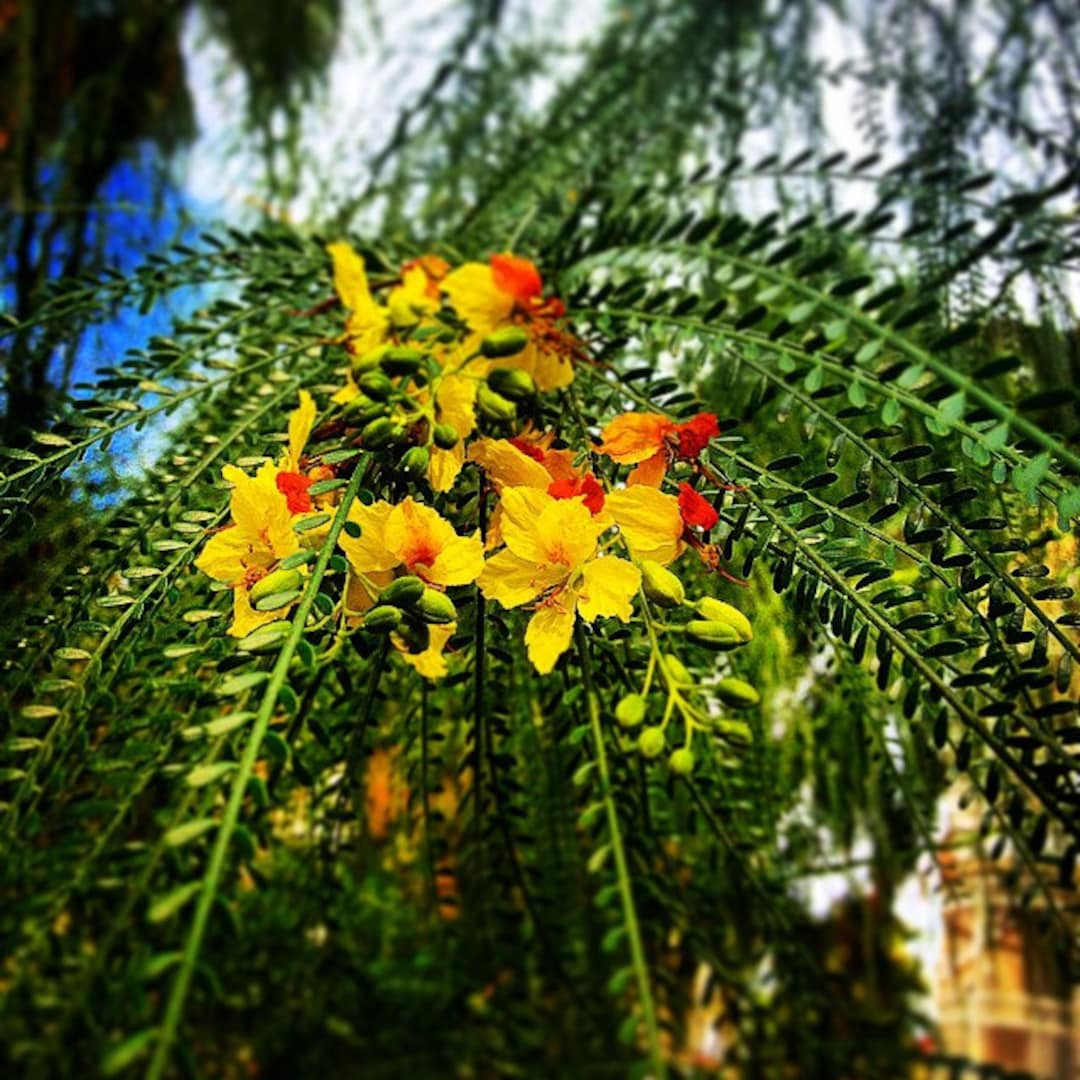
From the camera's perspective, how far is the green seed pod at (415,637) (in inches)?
13.2

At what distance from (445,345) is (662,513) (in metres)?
0.18

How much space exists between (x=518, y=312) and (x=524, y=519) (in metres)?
0.16

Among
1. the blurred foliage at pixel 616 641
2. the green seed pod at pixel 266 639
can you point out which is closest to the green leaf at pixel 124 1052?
the blurred foliage at pixel 616 641

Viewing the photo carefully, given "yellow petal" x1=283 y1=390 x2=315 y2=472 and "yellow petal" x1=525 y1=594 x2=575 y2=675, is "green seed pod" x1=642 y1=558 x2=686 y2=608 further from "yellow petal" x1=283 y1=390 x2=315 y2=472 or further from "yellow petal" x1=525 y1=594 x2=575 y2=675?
"yellow petal" x1=283 y1=390 x2=315 y2=472

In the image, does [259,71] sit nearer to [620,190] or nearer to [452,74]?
[452,74]

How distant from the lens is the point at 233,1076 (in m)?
0.83

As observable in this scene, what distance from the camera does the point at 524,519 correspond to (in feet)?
1.28

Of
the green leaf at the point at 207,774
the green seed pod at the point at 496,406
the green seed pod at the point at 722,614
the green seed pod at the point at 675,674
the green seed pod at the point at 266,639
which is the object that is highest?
the green seed pod at the point at 496,406

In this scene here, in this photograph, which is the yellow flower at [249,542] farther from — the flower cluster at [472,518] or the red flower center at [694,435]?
the red flower center at [694,435]

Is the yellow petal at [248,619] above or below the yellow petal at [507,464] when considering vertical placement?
below

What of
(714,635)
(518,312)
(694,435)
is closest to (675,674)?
(714,635)


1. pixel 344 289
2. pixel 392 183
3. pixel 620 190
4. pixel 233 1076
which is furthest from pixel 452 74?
pixel 233 1076

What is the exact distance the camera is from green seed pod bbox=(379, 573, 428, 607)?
1.05 ft

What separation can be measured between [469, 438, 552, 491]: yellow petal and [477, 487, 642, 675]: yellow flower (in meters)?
0.03
